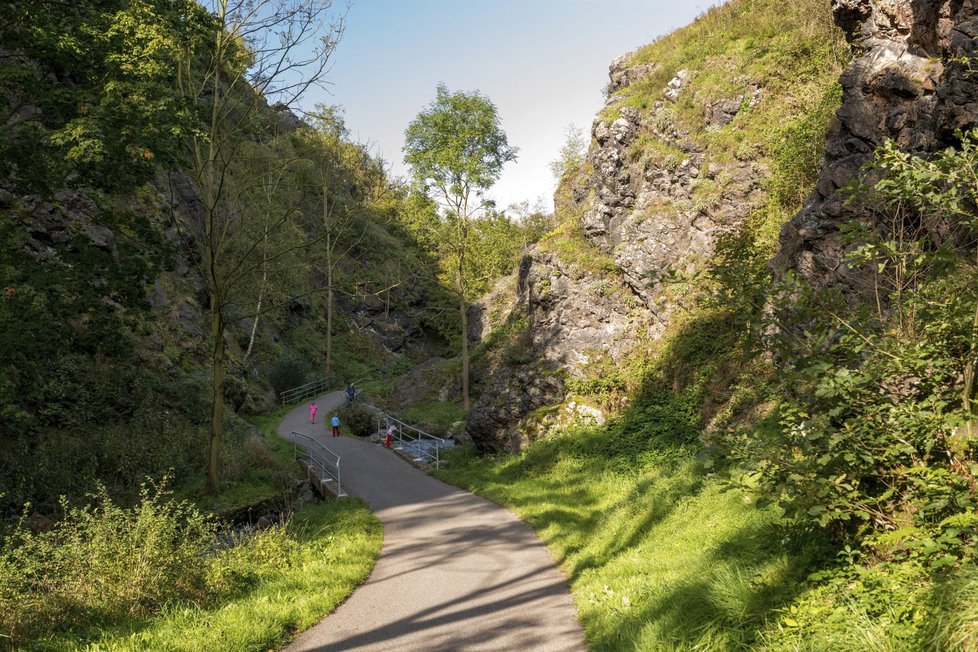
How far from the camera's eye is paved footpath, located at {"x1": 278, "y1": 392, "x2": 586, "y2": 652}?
246 inches

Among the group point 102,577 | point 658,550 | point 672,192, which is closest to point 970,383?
point 658,550

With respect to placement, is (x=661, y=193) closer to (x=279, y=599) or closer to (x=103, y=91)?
(x=103, y=91)

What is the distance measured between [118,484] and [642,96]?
22.6 m

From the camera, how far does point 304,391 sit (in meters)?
37.9

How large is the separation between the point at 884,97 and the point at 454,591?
40.8ft

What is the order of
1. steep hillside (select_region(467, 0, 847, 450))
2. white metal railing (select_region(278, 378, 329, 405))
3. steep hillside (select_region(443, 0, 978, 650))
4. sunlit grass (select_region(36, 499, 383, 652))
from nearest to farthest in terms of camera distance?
steep hillside (select_region(443, 0, 978, 650))
sunlit grass (select_region(36, 499, 383, 652))
steep hillside (select_region(467, 0, 847, 450))
white metal railing (select_region(278, 378, 329, 405))

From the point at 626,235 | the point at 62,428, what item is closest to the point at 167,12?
the point at 62,428

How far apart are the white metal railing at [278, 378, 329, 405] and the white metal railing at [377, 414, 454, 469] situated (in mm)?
12406

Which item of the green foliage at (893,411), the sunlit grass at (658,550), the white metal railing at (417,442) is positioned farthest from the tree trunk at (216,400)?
the green foliage at (893,411)

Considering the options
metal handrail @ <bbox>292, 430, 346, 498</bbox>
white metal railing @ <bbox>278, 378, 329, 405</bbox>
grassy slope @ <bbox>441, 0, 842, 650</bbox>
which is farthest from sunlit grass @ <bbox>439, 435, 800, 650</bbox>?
white metal railing @ <bbox>278, 378, 329, 405</bbox>

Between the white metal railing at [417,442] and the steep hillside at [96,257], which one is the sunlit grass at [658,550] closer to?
the white metal railing at [417,442]

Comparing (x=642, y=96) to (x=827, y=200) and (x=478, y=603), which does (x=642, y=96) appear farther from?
(x=478, y=603)

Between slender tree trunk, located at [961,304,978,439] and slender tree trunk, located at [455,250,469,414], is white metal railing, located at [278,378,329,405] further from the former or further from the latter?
slender tree trunk, located at [961,304,978,439]

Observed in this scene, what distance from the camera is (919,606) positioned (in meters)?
3.88
